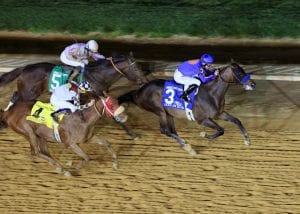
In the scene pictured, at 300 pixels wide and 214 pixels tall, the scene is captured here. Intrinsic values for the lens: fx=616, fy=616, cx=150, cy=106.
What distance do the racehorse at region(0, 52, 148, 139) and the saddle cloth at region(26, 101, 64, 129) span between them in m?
0.66

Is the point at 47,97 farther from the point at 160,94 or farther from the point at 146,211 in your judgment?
the point at 146,211

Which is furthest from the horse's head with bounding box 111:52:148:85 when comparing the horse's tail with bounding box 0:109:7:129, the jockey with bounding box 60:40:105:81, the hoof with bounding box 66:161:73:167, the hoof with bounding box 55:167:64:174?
the horse's tail with bounding box 0:109:7:129

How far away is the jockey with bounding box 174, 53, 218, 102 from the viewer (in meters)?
9.29

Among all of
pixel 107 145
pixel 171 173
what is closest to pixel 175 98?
pixel 171 173

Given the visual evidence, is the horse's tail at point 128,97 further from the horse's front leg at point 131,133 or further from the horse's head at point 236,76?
the horse's head at point 236,76

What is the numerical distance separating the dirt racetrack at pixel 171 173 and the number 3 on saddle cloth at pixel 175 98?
2.57 ft

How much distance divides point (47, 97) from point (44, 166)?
165cm

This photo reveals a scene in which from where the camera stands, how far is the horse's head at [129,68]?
9.77 meters

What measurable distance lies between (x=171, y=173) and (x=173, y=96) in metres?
1.20

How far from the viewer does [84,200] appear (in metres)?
9.30

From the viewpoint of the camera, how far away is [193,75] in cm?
934

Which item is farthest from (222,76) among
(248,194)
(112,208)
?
(112,208)

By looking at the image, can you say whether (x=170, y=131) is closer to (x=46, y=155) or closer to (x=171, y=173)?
(x=171, y=173)

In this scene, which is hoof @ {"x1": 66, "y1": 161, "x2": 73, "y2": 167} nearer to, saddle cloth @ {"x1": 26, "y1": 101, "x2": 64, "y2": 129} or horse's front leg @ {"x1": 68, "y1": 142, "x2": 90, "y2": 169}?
horse's front leg @ {"x1": 68, "y1": 142, "x2": 90, "y2": 169}
